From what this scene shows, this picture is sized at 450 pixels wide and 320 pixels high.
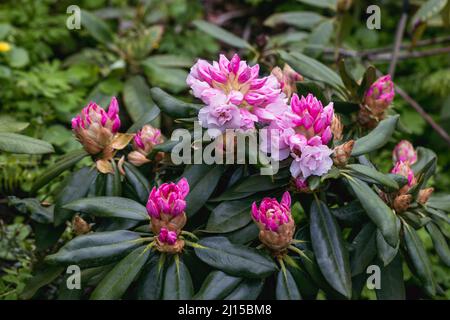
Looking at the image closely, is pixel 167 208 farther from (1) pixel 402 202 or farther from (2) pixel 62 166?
(1) pixel 402 202

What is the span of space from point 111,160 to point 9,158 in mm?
825

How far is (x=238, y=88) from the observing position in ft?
4.52

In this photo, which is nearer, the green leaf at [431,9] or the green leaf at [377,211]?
the green leaf at [377,211]

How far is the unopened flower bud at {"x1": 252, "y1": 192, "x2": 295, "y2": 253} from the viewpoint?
4.37 ft

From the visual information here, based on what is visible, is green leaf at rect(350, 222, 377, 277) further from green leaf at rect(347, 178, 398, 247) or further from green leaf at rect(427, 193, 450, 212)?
green leaf at rect(427, 193, 450, 212)

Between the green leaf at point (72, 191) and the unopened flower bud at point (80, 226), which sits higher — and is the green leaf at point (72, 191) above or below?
above

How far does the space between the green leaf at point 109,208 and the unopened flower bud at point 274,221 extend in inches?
11.3

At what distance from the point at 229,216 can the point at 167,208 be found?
0.18m

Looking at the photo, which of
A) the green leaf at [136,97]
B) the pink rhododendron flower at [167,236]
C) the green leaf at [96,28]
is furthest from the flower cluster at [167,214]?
the green leaf at [96,28]

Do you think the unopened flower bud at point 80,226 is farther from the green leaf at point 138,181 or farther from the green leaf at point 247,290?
the green leaf at point 247,290

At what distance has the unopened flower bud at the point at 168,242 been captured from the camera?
1335 mm

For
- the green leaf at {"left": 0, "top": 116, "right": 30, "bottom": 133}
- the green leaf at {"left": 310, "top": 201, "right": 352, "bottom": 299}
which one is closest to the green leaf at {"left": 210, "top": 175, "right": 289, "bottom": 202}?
the green leaf at {"left": 310, "top": 201, "right": 352, "bottom": 299}
